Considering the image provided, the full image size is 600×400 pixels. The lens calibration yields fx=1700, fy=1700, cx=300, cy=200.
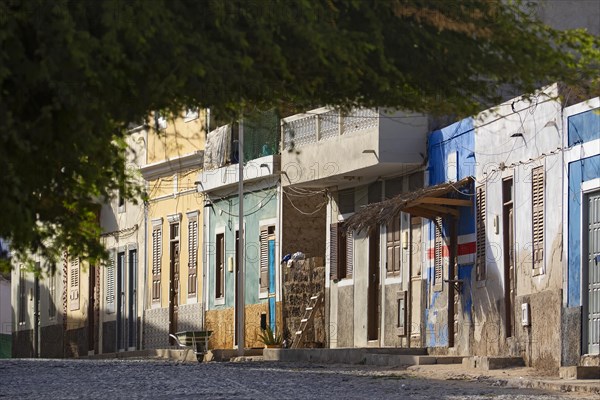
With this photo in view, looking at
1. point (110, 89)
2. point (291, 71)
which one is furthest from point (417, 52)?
point (110, 89)

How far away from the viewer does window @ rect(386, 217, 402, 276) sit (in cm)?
3140

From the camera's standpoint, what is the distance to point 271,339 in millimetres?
35469

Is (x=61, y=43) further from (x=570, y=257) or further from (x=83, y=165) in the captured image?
(x=570, y=257)

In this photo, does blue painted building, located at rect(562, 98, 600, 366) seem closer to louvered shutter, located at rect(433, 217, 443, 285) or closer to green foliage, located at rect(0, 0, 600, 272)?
louvered shutter, located at rect(433, 217, 443, 285)

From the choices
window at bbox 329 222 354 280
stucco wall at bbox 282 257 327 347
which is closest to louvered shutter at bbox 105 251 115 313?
stucco wall at bbox 282 257 327 347

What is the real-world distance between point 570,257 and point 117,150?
498 inches

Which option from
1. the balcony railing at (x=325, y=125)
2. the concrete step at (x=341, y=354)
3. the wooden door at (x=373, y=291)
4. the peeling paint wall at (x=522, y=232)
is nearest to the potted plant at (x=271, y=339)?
the wooden door at (x=373, y=291)

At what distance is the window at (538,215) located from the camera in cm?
2486

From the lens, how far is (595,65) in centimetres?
1261

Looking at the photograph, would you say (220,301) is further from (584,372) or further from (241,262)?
(584,372)

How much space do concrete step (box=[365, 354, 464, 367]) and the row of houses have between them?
78 centimetres

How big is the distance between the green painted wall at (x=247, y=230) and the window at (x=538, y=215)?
1219 cm

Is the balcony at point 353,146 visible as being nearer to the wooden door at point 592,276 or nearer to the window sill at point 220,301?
the window sill at point 220,301

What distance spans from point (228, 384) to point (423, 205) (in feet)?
27.2
